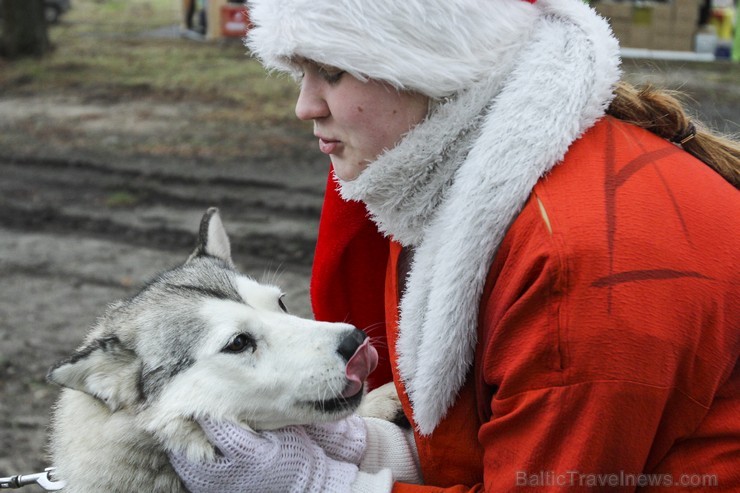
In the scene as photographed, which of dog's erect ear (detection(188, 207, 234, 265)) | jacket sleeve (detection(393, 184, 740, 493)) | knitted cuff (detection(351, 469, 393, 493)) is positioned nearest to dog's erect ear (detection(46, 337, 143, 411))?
dog's erect ear (detection(188, 207, 234, 265))

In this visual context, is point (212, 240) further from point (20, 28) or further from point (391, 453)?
point (20, 28)

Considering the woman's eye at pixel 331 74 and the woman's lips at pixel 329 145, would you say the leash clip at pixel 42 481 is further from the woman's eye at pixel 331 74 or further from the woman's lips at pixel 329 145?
the woman's eye at pixel 331 74

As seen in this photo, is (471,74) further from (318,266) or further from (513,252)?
(318,266)

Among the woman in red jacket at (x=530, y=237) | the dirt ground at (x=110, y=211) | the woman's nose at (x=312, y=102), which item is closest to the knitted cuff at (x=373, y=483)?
the woman in red jacket at (x=530, y=237)

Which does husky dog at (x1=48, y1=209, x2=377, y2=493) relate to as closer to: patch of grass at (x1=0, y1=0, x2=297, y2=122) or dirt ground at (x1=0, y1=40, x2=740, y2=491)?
dirt ground at (x1=0, y1=40, x2=740, y2=491)

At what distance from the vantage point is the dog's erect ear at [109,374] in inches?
91.9

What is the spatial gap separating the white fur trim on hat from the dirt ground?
1900mm

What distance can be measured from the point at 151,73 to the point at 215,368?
1240 cm

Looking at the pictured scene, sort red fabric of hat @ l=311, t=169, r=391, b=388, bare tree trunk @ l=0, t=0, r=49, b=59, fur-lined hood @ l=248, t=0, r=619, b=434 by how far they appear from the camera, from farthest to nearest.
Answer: bare tree trunk @ l=0, t=0, r=49, b=59 → red fabric of hat @ l=311, t=169, r=391, b=388 → fur-lined hood @ l=248, t=0, r=619, b=434

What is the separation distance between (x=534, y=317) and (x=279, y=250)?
15.7 ft

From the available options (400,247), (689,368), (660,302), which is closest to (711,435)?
(689,368)

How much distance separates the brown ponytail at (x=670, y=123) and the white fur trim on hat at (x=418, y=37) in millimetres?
335

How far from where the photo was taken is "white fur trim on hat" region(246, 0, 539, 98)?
1999mm

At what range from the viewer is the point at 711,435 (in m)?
1.81
